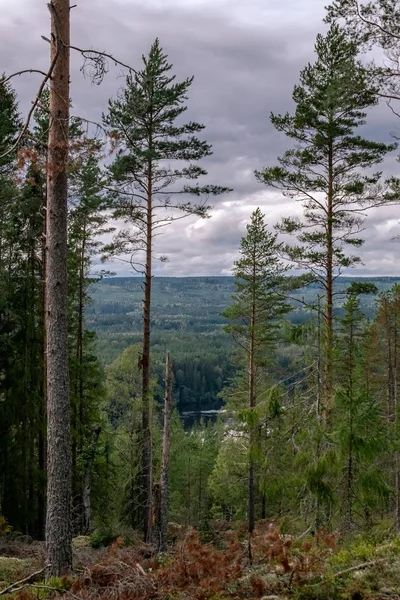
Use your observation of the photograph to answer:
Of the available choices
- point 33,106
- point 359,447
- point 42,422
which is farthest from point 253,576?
point 42,422

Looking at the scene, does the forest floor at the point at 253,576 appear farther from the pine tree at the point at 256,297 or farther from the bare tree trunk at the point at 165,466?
the pine tree at the point at 256,297

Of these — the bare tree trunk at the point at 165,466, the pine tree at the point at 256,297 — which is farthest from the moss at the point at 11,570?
the pine tree at the point at 256,297

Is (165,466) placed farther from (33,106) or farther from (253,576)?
(33,106)

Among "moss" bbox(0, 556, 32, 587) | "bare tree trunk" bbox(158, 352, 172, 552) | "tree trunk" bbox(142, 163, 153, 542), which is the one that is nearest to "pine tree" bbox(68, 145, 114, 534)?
"tree trunk" bbox(142, 163, 153, 542)

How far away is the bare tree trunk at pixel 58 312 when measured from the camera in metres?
5.79

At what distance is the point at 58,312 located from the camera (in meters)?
5.95

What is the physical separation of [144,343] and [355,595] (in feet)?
29.6

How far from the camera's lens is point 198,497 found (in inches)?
1323

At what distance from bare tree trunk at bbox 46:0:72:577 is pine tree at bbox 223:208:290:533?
10.1 meters

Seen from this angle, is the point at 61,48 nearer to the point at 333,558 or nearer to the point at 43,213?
the point at 333,558

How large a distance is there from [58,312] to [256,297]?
10780mm

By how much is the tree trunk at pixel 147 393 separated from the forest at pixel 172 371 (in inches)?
1.9

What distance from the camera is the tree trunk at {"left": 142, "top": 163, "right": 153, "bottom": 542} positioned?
38.8 feet

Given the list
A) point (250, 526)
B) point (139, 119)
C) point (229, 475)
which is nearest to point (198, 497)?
point (229, 475)
